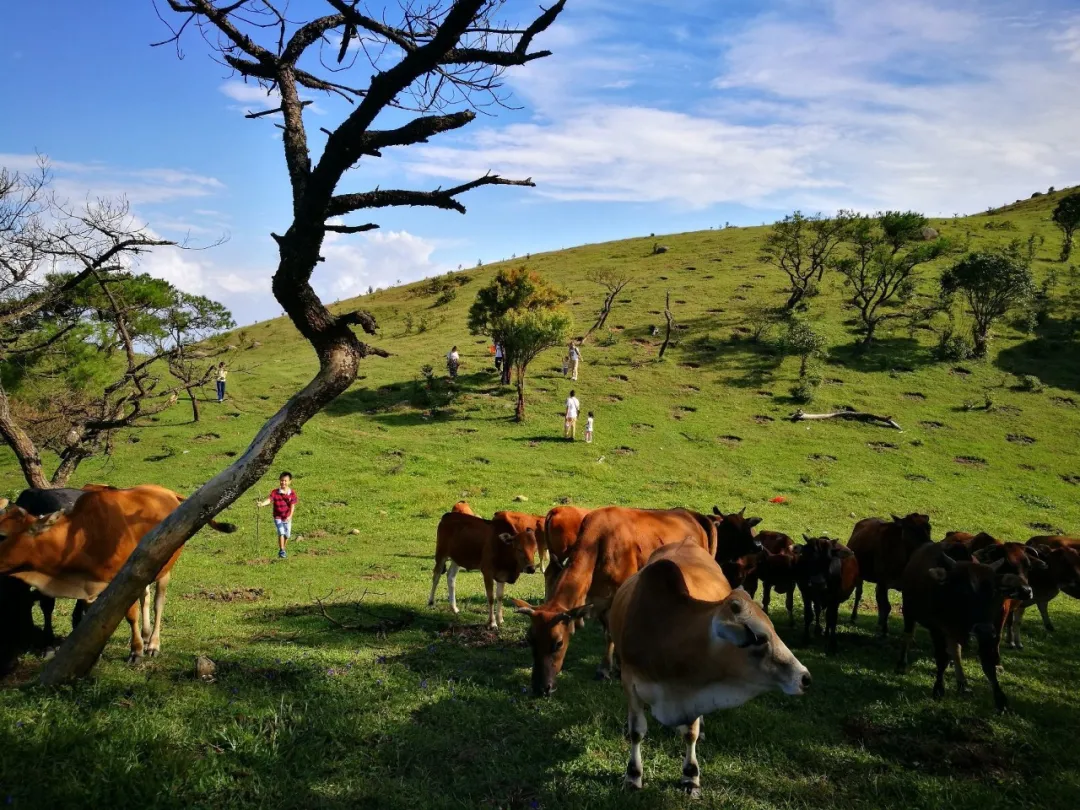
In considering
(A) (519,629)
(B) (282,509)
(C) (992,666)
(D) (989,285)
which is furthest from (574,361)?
(C) (992,666)

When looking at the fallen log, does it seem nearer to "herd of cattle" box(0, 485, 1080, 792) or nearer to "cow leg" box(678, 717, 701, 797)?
"herd of cattle" box(0, 485, 1080, 792)

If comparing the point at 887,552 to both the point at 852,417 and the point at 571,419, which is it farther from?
the point at 852,417

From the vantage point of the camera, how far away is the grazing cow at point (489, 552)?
1047cm

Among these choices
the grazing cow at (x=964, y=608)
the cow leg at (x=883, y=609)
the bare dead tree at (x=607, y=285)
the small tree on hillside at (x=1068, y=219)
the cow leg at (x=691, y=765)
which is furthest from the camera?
the small tree on hillside at (x=1068, y=219)

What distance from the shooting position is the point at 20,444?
944 cm

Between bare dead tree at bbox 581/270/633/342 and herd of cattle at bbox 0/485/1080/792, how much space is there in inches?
1279

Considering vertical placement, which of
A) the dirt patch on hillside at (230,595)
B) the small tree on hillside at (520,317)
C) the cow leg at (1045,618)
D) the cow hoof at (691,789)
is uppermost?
the small tree on hillside at (520,317)

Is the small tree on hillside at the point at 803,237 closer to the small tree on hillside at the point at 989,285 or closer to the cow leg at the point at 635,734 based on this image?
the small tree on hillside at the point at 989,285

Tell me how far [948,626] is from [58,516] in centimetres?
1031

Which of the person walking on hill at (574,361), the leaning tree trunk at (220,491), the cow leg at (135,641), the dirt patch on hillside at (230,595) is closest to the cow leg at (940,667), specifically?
the leaning tree trunk at (220,491)

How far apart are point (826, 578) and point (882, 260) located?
39.4 metres

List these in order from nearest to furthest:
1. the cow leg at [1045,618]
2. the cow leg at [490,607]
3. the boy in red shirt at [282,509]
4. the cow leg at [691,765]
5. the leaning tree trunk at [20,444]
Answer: the cow leg at [691,765] → the leaning tree trunk at [20,444] → the cow leg at [490,607] → the cow leg at [1045,618] → the boy in red shirt at [282,509]

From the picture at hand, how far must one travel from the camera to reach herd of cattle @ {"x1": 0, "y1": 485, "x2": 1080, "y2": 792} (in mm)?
5055

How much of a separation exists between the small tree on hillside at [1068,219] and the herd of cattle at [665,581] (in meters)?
54.8
